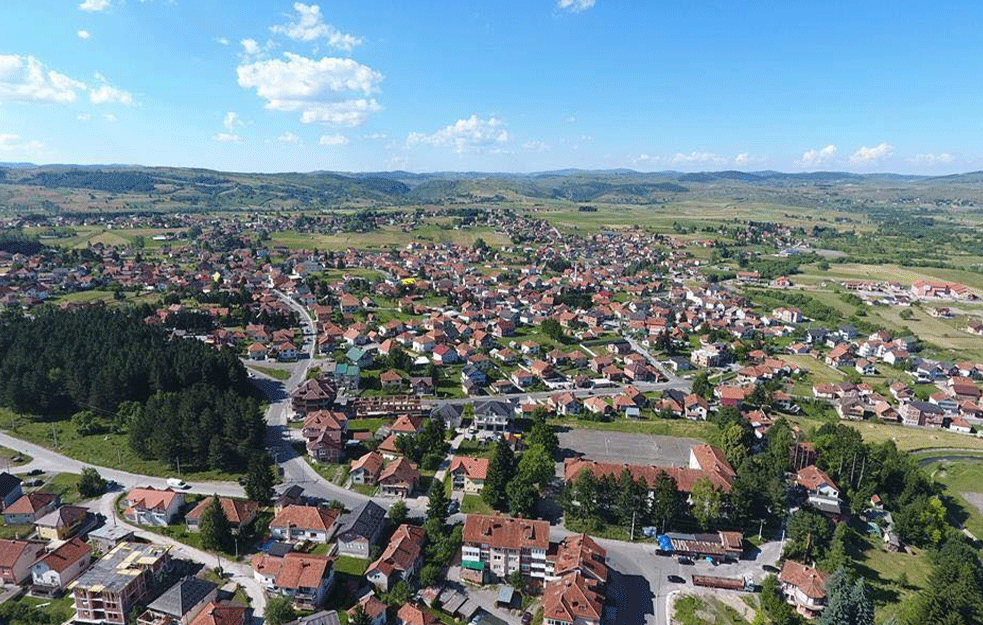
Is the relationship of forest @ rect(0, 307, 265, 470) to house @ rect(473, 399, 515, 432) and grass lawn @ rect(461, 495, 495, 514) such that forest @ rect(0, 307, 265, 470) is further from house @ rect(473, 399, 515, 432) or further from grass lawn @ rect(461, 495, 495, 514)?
house @ rect(473, 399, 515, 432)

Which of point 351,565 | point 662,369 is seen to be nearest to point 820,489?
point 662,369

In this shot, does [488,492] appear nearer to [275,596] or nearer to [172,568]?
[275,596]

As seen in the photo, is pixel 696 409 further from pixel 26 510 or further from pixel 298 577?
pixel 26 510

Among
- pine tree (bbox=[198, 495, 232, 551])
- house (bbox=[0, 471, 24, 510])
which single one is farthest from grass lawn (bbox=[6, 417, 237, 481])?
pine tree (bbox=[198, 495, 232, 551])

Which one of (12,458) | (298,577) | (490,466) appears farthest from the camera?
(12,458)

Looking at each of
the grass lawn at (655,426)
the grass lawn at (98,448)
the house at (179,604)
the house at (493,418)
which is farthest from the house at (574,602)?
the grass lawn at (98,448)

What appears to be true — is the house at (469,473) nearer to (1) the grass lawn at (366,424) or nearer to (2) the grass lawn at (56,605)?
(1) the grass lawn at (366,424)

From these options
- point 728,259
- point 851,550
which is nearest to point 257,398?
point 851,550
